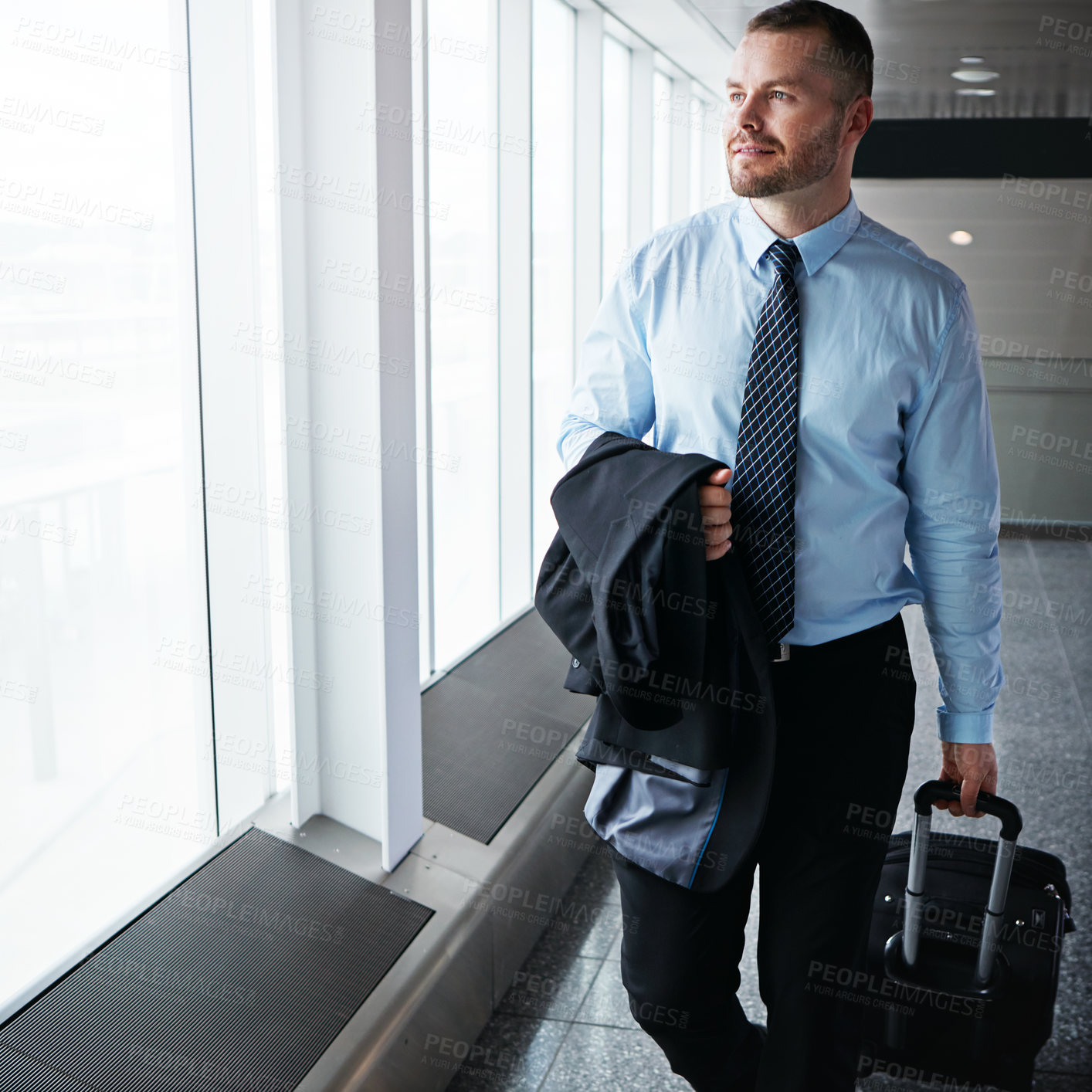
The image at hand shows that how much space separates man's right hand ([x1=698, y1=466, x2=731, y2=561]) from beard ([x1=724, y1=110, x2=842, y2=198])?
0.44 meters

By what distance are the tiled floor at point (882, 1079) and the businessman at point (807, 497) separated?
0.44 metres

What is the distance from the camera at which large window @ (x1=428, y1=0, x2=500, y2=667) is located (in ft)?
10.5

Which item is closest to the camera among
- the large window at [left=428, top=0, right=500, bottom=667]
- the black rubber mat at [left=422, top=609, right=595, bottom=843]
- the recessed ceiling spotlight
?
the black rubber mat at [left=422, top=609, right=595, bottom=843]

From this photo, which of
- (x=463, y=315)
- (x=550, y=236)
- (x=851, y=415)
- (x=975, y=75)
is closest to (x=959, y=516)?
(x=851, y=415)

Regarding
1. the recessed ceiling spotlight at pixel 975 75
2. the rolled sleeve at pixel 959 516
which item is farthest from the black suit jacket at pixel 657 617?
the recessed ceiling spotlight at pixel 975 75

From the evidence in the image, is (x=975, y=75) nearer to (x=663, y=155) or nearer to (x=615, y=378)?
(x=663, y=155)

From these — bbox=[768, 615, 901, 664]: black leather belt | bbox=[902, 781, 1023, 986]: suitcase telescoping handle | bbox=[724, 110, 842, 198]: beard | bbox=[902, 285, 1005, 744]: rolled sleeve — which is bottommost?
bbox=[902, 781, 1023, 986]: suitcase telescoping handle

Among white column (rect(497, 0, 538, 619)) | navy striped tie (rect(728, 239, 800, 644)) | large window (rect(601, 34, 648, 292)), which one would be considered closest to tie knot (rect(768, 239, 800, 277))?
navy striped tie (rect(728, 239, 800, 644))

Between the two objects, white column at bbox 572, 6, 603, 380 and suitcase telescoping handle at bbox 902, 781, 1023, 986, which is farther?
white column at bbox 572, 6, 603, 380

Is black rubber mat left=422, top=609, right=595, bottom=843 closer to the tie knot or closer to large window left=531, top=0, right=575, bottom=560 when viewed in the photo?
large window left=531, top=0, right=575, bottom=560

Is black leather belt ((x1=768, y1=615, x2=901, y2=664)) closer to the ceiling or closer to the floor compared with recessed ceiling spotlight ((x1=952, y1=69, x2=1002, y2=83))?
closer to the floor

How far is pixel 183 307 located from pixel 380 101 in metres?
0.55

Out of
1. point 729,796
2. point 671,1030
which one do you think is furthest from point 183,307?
point 671,1030

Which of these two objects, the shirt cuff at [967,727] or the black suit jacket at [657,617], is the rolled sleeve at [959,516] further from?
the black suit jacket at [657,617]
